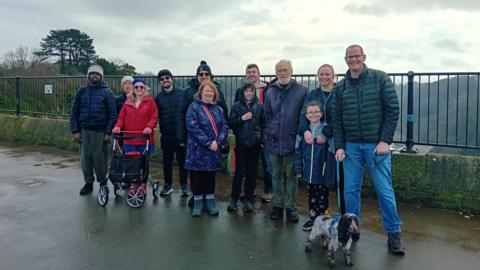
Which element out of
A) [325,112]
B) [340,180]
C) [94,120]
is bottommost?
[340,180]

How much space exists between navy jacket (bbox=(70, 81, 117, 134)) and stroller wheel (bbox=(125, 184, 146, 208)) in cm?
108

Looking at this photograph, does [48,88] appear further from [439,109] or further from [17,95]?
[439,109]

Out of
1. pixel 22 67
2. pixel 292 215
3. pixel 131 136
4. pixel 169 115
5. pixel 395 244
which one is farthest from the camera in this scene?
pixel 22 67

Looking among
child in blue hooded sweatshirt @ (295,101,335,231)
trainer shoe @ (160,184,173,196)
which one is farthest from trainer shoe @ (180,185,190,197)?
child in blue hooded sweatshirt @ (295,101,335,231)

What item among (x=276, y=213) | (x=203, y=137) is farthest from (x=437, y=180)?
(x=203, y=137)

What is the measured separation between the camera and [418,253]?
4.09 m

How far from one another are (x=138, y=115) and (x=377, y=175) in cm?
327

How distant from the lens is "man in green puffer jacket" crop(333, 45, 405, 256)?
13.2 ft

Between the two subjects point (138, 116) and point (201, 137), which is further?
point (138, 116)

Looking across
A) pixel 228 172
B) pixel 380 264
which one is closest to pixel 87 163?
pixel 228 172

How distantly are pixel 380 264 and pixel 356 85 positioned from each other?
5.52 feet

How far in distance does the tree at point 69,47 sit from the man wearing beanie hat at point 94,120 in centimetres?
3908

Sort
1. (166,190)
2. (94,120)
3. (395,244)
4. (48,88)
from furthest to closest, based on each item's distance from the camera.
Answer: (48,88) < (166,190) < (94,120) < (395,244)

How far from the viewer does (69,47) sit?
4438 cm
